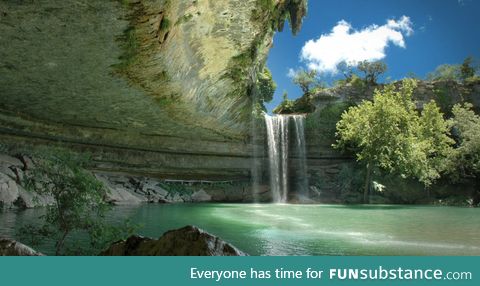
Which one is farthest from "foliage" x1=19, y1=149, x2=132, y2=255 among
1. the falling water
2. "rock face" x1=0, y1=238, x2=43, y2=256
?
the falling water

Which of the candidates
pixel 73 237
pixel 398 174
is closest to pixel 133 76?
pixel 73 237

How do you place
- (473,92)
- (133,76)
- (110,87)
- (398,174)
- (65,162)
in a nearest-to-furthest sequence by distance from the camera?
(65,162) → (133,76) → (110,87) → (398,174) → (473,92)

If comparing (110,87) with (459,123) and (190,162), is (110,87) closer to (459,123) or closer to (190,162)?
(190,162)

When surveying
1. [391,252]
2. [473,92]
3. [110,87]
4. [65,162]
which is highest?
[473,92]

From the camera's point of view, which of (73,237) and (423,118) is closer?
(73,237)

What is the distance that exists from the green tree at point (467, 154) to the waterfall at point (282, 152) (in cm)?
1065

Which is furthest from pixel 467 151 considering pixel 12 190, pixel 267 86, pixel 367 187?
pixel 12 190

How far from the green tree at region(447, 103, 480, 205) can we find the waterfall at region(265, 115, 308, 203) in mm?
10653

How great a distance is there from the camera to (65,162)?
6.73 m

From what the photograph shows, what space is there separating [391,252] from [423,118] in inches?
1007

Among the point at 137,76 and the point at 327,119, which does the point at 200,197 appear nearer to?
the point at 327,119

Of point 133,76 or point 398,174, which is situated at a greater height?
point 133,76

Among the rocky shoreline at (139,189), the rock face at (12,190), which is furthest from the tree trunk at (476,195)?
the rock face at (12,190)

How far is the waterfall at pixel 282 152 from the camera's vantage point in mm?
31234
